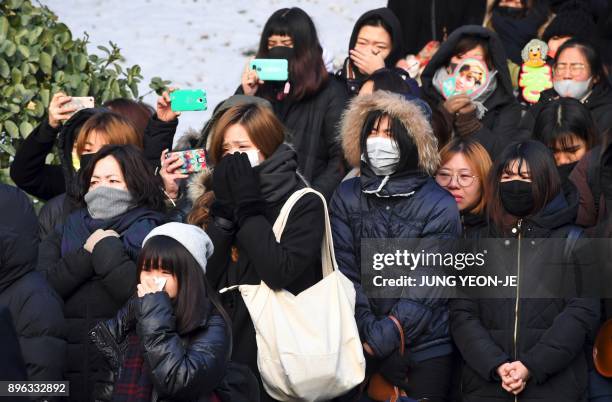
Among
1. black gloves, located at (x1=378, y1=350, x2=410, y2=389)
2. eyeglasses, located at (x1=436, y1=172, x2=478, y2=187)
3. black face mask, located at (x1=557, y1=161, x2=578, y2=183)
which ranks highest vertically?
eyeglasses, located at (x1=436, y1=172, x2=478, y2=187)

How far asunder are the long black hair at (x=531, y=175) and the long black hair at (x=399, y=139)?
0.44 meters

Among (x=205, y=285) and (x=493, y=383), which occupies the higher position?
(x=205, y=285)

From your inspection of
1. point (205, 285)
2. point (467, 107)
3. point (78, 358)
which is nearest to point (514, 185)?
point (467, 107)

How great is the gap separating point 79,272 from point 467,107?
275 centimetres

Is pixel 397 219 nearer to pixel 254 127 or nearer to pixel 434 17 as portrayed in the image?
pixel 254 127

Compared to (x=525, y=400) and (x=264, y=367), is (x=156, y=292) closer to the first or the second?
(x=264, y=367)

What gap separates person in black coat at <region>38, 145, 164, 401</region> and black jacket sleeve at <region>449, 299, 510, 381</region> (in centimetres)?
158

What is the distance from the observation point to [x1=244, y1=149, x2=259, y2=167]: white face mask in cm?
676

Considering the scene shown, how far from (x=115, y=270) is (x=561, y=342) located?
2200 millimetres

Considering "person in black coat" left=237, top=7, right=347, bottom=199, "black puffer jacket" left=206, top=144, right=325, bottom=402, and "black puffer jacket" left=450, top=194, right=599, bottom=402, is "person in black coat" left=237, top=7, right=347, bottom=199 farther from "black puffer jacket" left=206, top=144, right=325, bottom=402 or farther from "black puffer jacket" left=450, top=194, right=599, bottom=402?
"black puffer jacket" left=206, top=144, right=325, bottom=402

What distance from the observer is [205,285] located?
6.12 m

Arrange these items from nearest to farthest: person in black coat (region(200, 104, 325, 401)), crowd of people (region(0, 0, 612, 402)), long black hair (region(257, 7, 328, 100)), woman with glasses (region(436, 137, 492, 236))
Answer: crowd of people (region(0, 0, 612, 402)) < person in black coat (region(200, 104, 325, 401)) < woman with glasses (region(436, 137, 492, 236)) < long black hair (region(257, 7, 328, 100))

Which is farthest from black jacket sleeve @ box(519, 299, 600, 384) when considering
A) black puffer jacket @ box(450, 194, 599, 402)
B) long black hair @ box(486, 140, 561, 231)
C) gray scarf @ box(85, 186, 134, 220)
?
gray scarf @ box(85, 186, 134, 220)

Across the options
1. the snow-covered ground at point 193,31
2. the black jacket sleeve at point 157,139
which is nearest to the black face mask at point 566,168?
the black jacket sleeve at point 157,139
